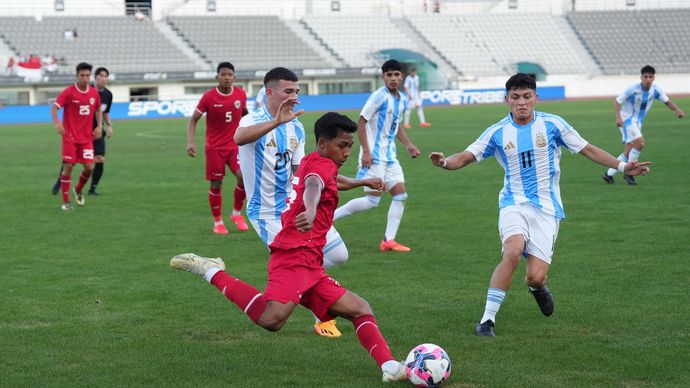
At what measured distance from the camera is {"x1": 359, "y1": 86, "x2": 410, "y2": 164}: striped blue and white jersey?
37.3 feet

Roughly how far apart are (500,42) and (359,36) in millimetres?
10017

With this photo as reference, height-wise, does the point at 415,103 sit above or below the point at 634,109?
below

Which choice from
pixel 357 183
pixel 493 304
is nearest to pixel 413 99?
pixel 493 304

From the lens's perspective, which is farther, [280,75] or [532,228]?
[532,228]

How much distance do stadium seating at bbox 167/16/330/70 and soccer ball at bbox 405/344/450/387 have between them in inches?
1971

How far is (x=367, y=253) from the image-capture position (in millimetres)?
11172

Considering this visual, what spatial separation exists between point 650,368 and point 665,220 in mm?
6996

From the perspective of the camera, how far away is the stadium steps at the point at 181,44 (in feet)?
180

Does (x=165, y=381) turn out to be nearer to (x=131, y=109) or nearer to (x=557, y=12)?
(x=131, y=109)

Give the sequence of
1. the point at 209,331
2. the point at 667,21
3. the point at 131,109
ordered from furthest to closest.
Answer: the point at 667,21
the point at 131,109
the point at 209,331

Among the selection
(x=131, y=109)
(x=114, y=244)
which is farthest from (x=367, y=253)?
(x=131, y=109)

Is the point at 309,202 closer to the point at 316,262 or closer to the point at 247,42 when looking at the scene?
the point at 316,262

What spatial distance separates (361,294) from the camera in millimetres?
8844

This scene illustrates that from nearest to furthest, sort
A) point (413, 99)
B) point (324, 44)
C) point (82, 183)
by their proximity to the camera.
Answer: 1. point (82, 183)
2. point (413, 99)
3. point (324, 44)
